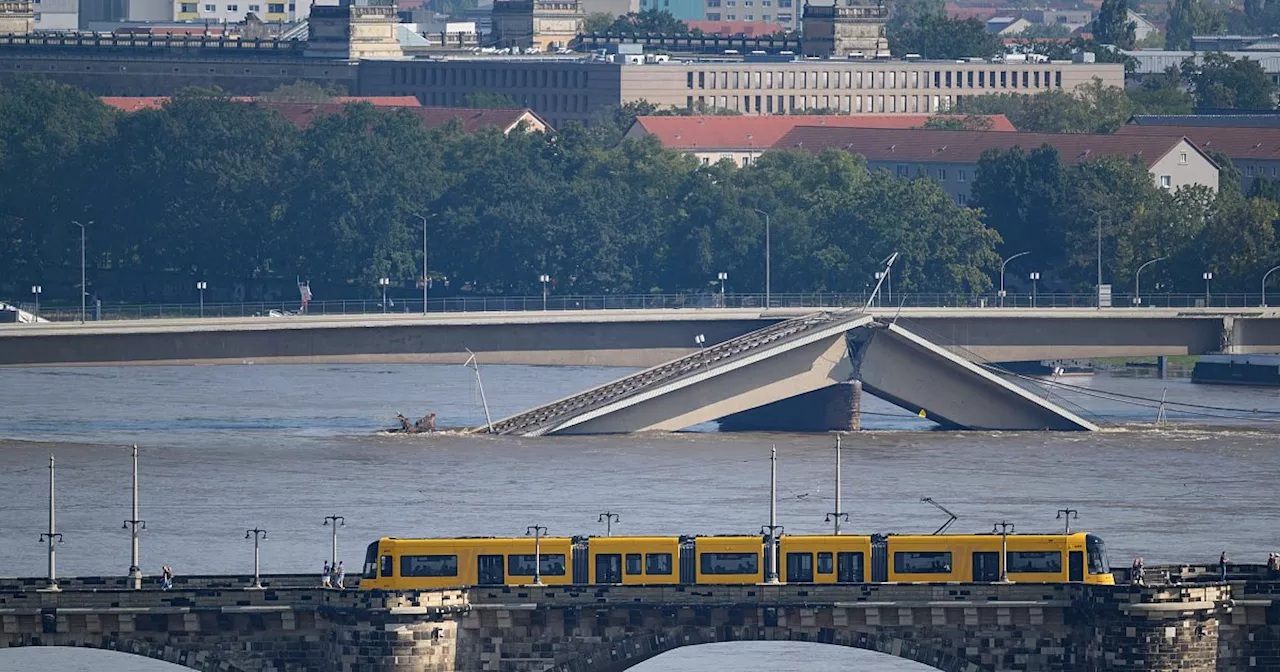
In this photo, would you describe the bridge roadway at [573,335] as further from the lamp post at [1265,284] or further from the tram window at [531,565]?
the tram window at [531,565]

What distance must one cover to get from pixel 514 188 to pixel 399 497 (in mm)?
54483

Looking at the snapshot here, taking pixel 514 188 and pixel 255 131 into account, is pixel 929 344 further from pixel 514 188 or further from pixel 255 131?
pixel 255 131

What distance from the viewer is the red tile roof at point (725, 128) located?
173625mm

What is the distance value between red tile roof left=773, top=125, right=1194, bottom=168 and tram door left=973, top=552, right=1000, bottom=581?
90.7m

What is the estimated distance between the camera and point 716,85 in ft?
636

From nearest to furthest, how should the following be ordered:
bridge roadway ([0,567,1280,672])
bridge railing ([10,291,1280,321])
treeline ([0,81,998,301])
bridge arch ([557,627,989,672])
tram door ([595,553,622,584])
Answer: bridge roadway ([0,567,1280,672]), bridge arch ([557,627,989,672]), tram door ([595,553,622,584]), bridge railing ([10,291,1280,321]), treeline ([0,81,998,301])

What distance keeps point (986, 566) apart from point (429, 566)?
368 inches

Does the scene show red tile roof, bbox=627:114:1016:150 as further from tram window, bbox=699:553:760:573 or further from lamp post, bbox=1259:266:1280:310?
tram window, bbox=699:553:760:573

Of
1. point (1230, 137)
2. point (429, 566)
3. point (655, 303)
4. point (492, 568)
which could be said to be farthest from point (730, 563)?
point (1230, 137)

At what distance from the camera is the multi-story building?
153m

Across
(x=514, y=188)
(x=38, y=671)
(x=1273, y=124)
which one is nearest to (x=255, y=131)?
(x=514, y=188)

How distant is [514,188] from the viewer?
137m

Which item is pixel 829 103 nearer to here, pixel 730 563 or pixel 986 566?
pixel 986 566

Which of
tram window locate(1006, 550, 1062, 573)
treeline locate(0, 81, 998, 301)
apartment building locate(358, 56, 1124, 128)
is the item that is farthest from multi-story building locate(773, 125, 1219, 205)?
tram window locate(1006, 550, 1062, 573)
